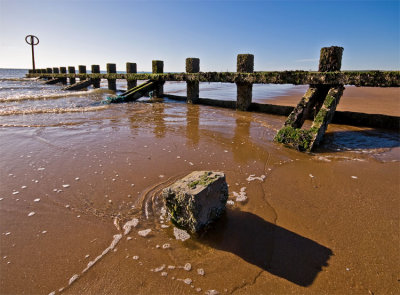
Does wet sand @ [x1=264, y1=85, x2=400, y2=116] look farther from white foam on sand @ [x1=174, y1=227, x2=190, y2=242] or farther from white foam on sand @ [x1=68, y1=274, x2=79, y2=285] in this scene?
white foam on sand @ [x1=68, y1=274, x2=79, y2=285]

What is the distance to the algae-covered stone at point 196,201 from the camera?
1952 millimetres

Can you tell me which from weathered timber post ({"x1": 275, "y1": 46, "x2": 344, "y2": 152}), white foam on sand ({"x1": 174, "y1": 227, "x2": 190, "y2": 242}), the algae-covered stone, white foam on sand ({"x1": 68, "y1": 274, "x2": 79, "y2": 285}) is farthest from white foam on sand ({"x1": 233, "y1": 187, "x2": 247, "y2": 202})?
weathered timber post ({"x1": 275, "y1": 46, "x2": 344, "y2": 152})

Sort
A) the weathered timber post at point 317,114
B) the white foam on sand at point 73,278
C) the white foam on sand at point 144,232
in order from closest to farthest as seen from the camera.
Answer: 1. the white foam on sand at point 73,278
2. the white foam on sand at point 144,232
3. the weathered timber post at point 317,114

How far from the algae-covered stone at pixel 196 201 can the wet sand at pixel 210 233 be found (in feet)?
0.43

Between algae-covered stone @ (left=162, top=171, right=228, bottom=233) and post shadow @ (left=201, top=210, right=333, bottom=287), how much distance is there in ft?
0.48

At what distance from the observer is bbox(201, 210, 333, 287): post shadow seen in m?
1.73

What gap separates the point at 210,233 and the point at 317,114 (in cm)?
386

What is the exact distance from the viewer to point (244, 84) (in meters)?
7.76

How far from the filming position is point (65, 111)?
7789mm

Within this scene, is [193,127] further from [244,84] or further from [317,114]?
[244,84]

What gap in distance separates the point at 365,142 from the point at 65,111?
8523 millimetres

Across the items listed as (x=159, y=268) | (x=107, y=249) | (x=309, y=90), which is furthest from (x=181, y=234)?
(x=309, y=90)

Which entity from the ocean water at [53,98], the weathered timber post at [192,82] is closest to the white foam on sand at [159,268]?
the ocean water at [53,98]

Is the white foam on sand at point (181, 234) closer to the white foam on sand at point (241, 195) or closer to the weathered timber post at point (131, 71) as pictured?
the white foam on sand at point (241, 195)
